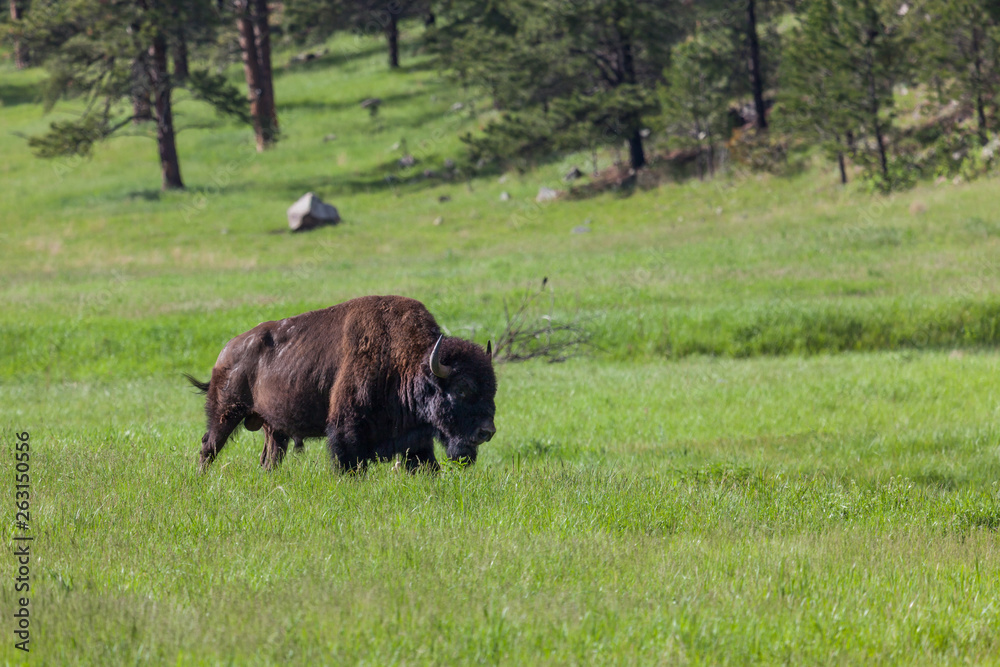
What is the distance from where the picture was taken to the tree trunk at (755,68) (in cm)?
4034

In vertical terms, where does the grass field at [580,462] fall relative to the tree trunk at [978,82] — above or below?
below

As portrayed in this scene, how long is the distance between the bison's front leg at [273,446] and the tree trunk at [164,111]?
113ft

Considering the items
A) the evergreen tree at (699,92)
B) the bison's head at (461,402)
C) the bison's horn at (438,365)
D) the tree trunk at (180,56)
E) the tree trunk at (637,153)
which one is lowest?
the bison's head at (461,402)

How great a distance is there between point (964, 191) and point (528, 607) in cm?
3027

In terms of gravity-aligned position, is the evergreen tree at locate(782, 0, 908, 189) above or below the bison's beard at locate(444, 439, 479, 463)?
above

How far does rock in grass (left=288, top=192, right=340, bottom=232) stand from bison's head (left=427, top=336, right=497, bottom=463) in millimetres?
30970

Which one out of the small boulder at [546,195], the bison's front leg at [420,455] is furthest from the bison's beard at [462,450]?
the small boulder at [546,195]

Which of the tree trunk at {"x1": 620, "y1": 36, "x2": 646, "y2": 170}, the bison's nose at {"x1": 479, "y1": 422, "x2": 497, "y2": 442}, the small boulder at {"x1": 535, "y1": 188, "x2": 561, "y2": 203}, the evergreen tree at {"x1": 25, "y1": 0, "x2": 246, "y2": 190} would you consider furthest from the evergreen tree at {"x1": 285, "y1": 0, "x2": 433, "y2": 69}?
the bison's nose at {"x1": 479, "y1": 422, "x2": 497, "y2": 442}

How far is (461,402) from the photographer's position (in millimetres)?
7492

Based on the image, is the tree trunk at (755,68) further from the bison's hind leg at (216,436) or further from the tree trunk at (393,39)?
the bison's hind leg at (216,436)

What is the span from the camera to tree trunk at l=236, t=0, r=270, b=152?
44.4 m

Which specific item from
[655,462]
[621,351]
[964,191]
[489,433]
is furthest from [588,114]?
[489,433]

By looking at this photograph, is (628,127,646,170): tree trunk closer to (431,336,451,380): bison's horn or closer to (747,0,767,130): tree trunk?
(747,0,767,130): tree trunk

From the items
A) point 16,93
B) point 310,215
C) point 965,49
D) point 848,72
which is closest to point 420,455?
point 310,215
